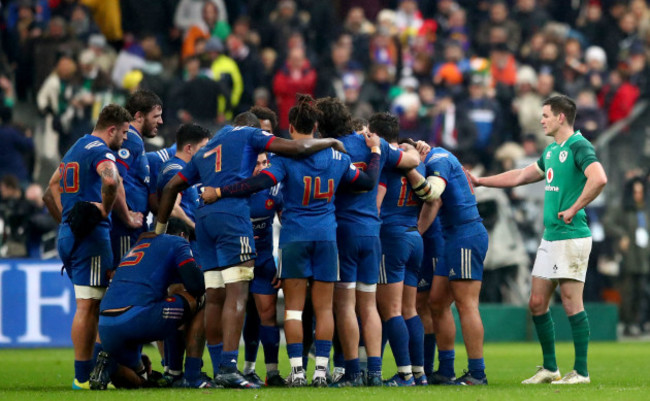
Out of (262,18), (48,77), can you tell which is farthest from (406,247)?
(262,18)

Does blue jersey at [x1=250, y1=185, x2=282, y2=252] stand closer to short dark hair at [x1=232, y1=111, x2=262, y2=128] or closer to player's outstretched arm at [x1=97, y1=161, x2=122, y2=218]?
short dark hair at [x1=232, y1=111, x2=262, y2=128]

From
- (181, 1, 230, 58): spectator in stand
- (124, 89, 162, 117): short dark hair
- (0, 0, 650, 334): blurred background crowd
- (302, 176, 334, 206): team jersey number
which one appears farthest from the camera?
(181, 1, 230, 58): spectator in stand

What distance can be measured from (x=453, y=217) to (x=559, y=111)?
4.40 ft

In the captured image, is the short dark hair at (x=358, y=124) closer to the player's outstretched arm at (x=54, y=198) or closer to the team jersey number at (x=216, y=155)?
the team jersey number at (x=216, y=155)

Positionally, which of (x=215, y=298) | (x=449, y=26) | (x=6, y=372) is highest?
(x=449, y=26)

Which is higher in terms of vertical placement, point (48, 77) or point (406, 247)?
point (48, 77)

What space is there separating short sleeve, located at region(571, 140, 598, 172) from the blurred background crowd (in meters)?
7.38

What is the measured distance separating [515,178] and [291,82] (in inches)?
350

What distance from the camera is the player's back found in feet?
33.1

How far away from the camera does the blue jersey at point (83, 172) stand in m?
10.5

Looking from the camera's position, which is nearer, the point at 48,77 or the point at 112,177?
the point at 112,177

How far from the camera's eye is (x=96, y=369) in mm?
10141

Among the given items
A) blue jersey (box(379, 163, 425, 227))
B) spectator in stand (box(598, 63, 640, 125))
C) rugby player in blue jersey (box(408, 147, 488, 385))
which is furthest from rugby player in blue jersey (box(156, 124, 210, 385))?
spectator in stand (box(598, 63, 640, 125))

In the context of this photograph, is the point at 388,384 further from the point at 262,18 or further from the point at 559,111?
the point at 262,18
